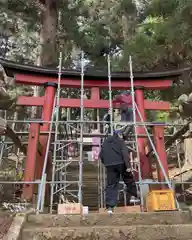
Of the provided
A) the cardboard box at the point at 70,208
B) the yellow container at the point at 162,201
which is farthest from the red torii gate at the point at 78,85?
the cardboard box at the point at 70,208

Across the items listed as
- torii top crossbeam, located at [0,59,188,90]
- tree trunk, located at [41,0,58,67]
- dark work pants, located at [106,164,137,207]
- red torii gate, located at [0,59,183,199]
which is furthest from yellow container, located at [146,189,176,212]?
tree trunk, located at [41,0,58,67]

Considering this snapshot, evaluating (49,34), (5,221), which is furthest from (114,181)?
(49,34)

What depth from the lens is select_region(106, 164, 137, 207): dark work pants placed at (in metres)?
5.10

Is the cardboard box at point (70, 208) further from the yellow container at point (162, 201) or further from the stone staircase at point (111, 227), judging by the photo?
the yellow container at point (162, 201)

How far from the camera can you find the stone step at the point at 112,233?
356 cm

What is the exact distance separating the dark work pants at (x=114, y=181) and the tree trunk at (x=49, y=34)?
6512 millimetres

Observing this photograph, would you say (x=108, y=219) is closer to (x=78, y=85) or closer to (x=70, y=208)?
(x=70, y=208)

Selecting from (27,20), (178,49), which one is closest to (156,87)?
(178,49)

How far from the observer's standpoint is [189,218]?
4.18 metres

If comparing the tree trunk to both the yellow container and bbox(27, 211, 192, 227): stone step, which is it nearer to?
the yellow container

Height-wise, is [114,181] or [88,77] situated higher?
[88,77]

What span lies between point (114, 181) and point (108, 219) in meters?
1.27

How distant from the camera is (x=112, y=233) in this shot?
361 centimetres

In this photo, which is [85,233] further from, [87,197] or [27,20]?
[27,20]
